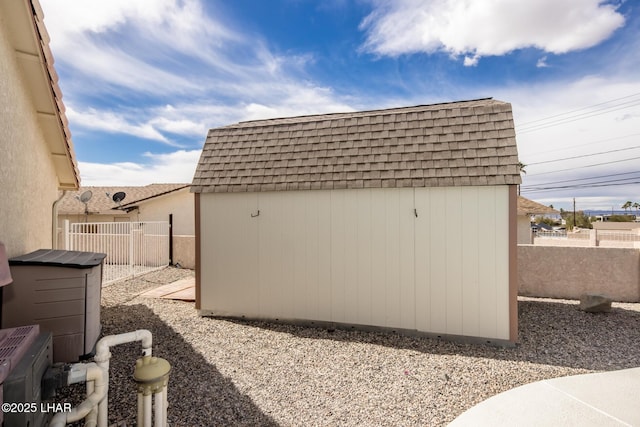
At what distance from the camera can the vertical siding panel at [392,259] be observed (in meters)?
5.64

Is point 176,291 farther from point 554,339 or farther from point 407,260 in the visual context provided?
point 554,339

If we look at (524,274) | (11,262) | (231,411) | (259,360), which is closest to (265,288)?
(259,360)

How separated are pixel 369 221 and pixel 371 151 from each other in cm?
135

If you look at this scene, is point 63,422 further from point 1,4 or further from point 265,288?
point 1,4

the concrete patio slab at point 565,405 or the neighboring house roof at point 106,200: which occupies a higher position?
the neighboring house roof at point 106,200

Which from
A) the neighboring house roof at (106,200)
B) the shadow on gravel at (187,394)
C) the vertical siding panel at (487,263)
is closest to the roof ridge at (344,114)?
the vertical siding panel at (487,263)

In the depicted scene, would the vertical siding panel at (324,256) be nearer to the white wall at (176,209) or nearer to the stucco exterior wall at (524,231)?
the white wall at (176,209)

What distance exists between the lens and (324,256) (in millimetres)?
6047

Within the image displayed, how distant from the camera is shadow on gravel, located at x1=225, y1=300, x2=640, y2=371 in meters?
4.66

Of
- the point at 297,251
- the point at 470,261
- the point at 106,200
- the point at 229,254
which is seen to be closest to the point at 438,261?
the point at 470,261

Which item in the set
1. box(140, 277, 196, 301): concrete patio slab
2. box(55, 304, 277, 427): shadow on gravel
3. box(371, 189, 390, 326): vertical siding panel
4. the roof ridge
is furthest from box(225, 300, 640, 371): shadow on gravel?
the roof ridge

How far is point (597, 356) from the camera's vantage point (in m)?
4.74

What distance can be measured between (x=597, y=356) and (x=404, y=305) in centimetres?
285

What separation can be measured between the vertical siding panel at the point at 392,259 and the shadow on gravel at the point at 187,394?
3003 mm
